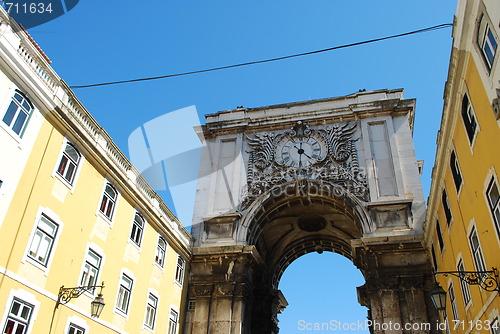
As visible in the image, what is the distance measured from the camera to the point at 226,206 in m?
27.0

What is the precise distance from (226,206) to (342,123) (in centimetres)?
923

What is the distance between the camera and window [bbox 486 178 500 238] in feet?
36.2

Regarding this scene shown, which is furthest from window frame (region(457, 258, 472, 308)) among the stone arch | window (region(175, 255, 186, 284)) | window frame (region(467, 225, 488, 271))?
window (region(175, 255, 186, 284))

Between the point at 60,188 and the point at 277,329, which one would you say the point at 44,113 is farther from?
the point at 277,329

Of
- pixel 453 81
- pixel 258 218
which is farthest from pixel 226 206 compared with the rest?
pixel 453 81

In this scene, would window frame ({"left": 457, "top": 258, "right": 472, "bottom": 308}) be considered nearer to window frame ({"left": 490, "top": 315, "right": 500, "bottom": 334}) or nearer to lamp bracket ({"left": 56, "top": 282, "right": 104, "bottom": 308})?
window frame ({"left": 490, "top": 315, "right": 500, "bottom": 334})

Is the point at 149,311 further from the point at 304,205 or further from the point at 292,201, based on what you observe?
the point at 304,205

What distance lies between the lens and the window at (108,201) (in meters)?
17.4

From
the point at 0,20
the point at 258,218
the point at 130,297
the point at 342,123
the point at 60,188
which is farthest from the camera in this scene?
the point at 342,123

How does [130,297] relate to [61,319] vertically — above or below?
above

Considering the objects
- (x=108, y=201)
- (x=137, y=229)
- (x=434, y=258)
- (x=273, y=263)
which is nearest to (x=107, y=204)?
(x=108, y=201)

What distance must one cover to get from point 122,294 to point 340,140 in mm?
16239

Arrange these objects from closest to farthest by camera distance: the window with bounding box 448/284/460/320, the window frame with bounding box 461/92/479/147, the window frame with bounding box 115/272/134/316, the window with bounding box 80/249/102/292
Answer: the window frame with bounding box 461/92/479/147 → the window with bounding box 80/249/102/292 → the window with bounding box 448/284/460/320 → the window frame with bounding box 115/272/134/316

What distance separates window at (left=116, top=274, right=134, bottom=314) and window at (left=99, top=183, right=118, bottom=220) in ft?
8.77
